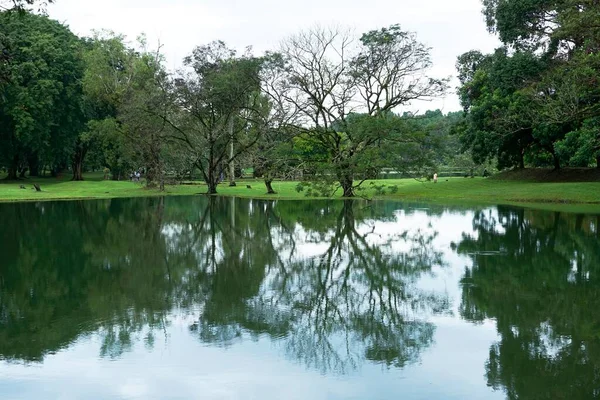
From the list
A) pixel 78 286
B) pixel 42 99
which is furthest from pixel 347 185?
pixel 78 286

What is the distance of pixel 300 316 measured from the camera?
9141 mm

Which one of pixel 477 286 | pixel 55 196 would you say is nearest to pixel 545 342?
pixel 477 286

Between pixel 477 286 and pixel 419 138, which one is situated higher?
pixel 419 138

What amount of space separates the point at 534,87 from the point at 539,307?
1176 inches

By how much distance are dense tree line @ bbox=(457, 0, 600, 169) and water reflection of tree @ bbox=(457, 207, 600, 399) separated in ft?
37.3

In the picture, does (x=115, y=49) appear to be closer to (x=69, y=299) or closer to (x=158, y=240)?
(x=158, y=240)

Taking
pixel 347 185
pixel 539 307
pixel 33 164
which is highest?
pixel 33 164

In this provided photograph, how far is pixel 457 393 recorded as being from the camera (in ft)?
20.3

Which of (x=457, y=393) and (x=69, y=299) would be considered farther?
(x=69, y=299)

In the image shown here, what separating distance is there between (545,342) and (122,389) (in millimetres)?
5061

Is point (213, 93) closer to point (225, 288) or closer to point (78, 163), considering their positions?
point (78, 163)

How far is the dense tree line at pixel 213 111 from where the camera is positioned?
3753 centimetres

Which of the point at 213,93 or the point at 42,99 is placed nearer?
the point at 213,93

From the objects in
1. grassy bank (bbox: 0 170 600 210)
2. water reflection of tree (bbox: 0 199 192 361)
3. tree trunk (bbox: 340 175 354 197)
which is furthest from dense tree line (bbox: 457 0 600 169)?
water reflection of tree (bbox: 0 199 192 361)
